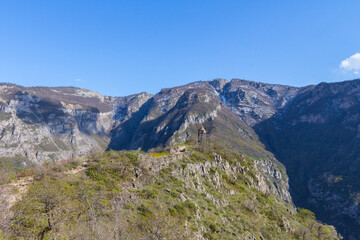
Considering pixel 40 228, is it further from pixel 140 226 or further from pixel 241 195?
pixel 241 195

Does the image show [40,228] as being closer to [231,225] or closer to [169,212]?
[169,212]

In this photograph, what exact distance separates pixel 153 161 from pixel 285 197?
680 ft

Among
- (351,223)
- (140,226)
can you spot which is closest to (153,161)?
(140,226)

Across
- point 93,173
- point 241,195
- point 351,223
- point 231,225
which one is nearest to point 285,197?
point 351,223

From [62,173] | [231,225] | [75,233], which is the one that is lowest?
[231,225]

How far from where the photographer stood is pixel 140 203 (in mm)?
22625

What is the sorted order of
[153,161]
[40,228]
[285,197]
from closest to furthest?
[40,228]
[153,161]
[285,197]

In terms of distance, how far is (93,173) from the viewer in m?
25.6

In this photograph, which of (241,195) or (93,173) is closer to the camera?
(93,173)

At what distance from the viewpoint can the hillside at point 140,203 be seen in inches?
573

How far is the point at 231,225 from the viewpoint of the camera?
28922 mm

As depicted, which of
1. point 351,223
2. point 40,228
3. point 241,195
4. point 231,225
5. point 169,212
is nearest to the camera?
point 40,228

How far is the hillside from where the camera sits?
14562 mm

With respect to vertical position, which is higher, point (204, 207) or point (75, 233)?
point (75, 233)
